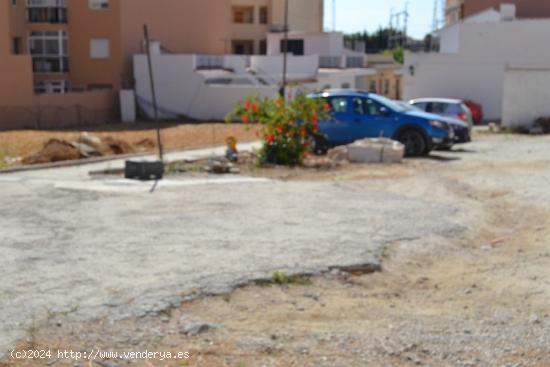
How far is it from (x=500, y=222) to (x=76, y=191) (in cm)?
677

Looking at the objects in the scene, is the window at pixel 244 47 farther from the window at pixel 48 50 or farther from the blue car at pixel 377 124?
the blue car at pixel 377 124

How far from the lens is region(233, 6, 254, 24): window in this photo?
249ft

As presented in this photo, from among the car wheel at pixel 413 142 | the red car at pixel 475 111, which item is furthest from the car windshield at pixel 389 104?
the red car at pixel 475 111

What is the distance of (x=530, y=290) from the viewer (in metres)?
7.89

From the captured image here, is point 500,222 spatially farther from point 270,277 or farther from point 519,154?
point 519,154

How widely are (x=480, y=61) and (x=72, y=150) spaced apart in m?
25.9

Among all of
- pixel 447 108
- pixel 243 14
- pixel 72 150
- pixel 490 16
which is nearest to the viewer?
pixel 72 150

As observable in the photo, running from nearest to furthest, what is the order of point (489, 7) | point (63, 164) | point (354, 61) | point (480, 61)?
point (63, 164)
point (480, 61)
point (489, 7)
point (354, 61)

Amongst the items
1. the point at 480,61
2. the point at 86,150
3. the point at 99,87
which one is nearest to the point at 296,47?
the point at 99,87

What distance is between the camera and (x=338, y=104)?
2205 centimetres

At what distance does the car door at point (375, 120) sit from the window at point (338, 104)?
17.9 inches

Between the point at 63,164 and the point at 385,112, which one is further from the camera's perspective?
the point at 385,112

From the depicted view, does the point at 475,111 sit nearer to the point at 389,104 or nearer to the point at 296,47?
the point at 389,104

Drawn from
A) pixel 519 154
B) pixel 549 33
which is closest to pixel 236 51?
pixel 549 33
